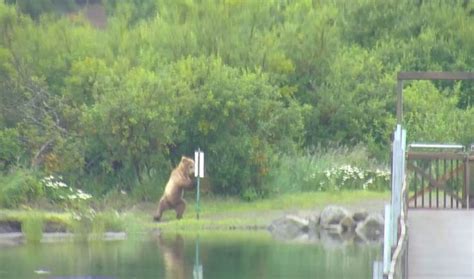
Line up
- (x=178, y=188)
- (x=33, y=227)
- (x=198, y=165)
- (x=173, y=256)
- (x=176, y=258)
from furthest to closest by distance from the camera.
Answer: (x=198, y=165) → (x=178, y=188) → (x=33, y=227) → (x=173, y=256) → (x=176, y=258)

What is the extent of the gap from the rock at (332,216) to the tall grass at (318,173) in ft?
13.6

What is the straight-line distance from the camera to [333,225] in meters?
38.8

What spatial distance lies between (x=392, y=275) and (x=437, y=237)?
7952mm

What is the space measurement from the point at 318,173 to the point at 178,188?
5.59 metres

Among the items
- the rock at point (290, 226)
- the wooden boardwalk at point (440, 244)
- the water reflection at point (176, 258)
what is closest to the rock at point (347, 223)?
the rock at point (290, 226)

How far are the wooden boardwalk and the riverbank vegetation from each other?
13852 millimetres

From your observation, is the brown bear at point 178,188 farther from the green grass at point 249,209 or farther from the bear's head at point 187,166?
the green grass at point 249,209

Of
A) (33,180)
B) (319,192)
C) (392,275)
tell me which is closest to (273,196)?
(319,192)

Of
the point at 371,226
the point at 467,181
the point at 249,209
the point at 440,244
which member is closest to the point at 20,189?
the point at 249,209

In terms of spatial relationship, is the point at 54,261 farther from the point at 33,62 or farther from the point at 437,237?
the point at 33,62

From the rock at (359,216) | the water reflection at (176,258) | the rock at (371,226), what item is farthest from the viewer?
the rock at (359,216)

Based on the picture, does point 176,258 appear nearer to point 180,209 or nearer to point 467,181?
point 467,181

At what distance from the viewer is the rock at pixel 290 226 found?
37.5 metres

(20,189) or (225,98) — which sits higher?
(225,98)
